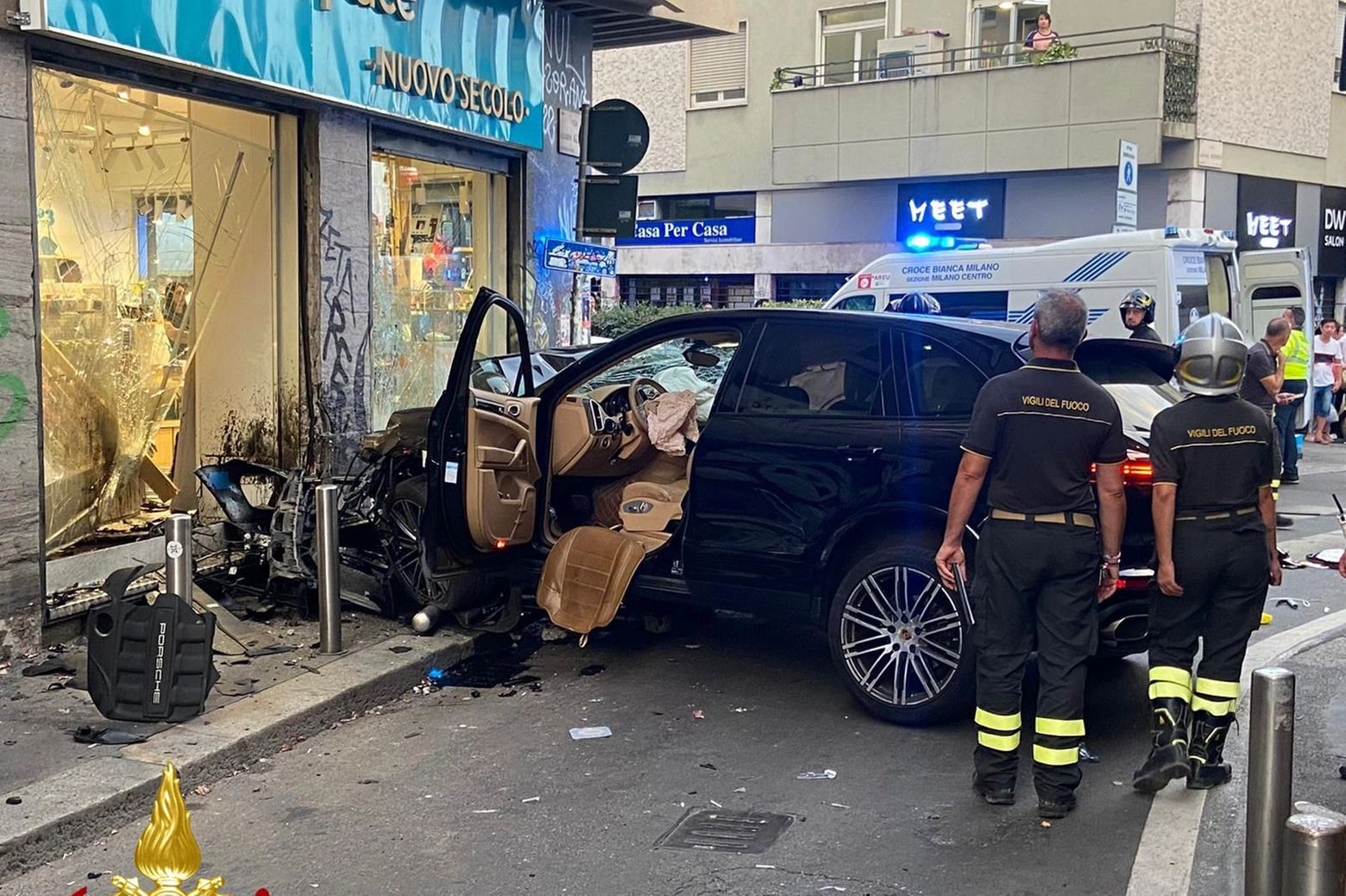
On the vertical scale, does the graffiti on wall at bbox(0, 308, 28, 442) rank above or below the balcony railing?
below

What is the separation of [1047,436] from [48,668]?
4.76 meters

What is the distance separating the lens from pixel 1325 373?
19.1m

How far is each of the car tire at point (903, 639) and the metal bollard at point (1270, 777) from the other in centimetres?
243

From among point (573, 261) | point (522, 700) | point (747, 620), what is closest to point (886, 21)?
point (573, 261)

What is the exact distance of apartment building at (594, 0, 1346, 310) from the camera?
22.5m

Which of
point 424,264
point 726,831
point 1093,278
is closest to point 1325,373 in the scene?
point 1093,278

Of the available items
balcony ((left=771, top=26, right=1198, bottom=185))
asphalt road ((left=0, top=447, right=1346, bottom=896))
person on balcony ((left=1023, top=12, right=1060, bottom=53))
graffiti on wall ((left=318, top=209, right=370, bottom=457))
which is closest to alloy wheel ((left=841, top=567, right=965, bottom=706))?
asphalt road ((left=0, top=447, right=1346, bottom=896))

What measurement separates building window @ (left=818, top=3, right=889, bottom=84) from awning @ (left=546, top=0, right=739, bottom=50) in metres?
13.5

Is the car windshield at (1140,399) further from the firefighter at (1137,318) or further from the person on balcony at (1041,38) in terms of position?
the person on balcony at (1041,38)

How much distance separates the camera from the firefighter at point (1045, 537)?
16.5ft

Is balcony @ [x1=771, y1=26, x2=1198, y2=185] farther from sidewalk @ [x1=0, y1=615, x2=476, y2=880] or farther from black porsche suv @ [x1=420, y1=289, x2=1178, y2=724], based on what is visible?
sidewalk @ [x1=0, y1=615, x2=476, y2=880]

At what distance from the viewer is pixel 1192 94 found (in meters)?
22.3

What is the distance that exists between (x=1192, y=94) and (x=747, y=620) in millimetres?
17523

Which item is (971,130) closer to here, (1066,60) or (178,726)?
(1066,60)
